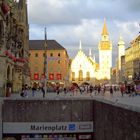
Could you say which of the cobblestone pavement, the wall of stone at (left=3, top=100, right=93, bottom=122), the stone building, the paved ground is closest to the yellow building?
the stone building

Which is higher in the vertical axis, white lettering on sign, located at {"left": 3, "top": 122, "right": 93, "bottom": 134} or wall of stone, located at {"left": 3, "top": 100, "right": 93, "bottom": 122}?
wall of stone, located at {"left": 3, "top": 100, "right": 93, "bottom": 122}

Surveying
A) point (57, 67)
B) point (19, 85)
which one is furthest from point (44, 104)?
point (57, 67)

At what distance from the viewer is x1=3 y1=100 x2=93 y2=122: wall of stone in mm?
22594

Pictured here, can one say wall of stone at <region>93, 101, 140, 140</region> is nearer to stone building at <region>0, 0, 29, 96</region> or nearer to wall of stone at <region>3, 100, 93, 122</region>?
wall of stone at <region>3, 100, 93, 122</region>

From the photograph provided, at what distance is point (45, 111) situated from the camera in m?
22.8

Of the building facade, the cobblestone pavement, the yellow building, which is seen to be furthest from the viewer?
the building facade

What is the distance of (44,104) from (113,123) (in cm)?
753

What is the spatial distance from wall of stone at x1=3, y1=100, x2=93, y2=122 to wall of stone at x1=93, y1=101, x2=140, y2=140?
938mm

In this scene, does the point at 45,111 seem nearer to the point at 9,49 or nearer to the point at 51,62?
the point at 9,49

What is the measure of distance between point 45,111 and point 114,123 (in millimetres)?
7776

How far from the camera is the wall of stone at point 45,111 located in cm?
2259

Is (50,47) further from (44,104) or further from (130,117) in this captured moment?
(130,117)

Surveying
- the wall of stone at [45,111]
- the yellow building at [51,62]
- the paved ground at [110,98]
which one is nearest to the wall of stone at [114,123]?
the paved ground at [110,98]

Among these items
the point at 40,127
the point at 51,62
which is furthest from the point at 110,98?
the point at 51,62
